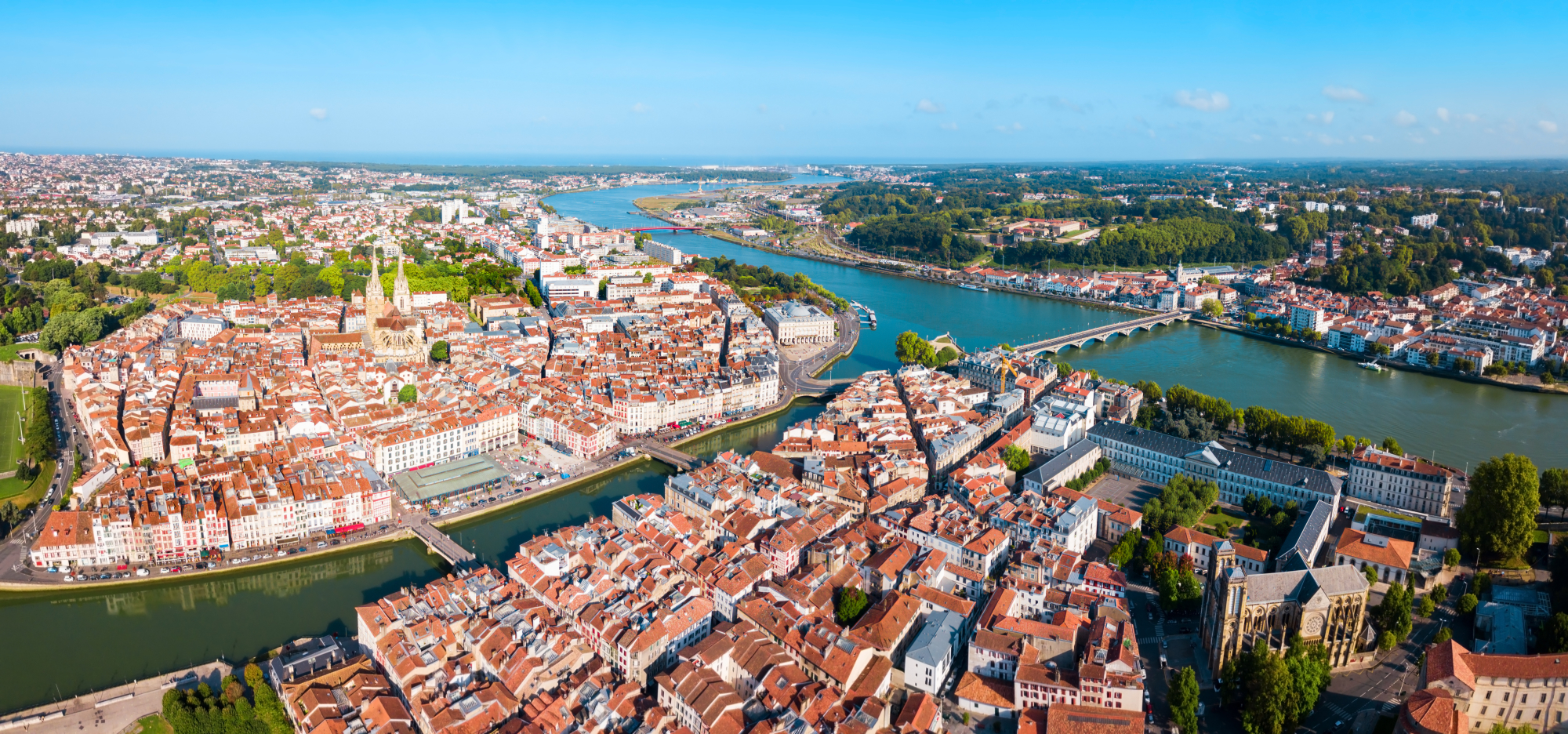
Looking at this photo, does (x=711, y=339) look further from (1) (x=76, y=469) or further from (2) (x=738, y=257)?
(2) (x=738, y=257)

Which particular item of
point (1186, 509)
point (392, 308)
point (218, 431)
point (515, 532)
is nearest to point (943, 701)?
point (1186, 509)

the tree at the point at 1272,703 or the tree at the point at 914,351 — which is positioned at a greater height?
the tree at the point at 914,351

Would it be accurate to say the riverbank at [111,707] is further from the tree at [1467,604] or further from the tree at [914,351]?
the tree at [914,351]

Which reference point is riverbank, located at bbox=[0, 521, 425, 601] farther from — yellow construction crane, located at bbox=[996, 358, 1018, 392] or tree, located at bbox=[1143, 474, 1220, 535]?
yellow construction crane, located at bbox=[996, 358, 1018, 392]

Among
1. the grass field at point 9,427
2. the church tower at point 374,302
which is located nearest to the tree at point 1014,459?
the church tower at point 374,302

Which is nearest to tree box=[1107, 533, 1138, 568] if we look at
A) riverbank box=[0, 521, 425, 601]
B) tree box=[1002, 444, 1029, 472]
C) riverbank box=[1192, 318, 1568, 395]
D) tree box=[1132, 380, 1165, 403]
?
tree box=[1002, 444, 1029, 472]
